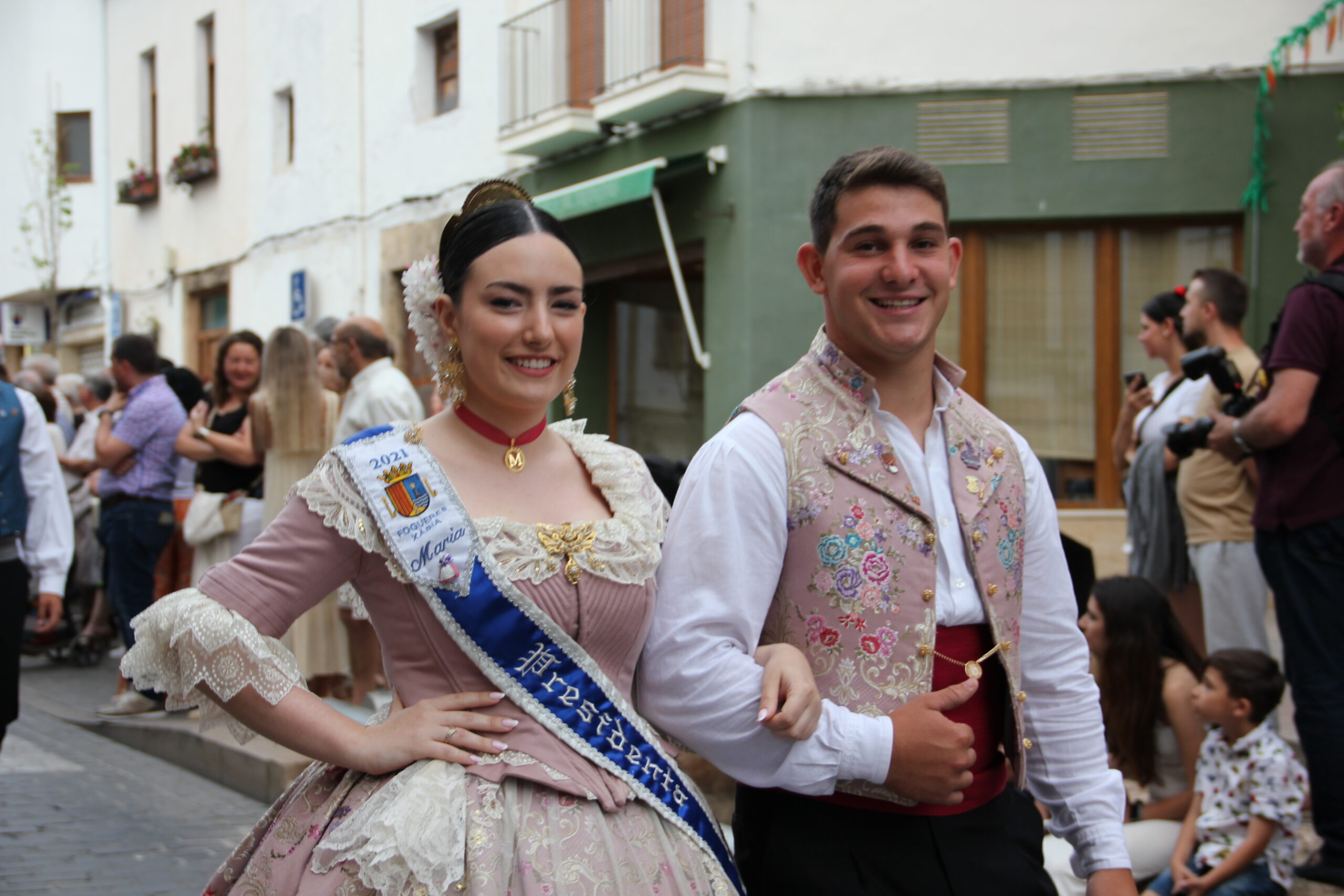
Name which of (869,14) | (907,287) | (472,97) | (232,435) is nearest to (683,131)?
(869,14)

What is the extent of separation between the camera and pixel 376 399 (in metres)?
6.36

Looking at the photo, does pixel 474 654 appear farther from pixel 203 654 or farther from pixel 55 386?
pixel 55 386

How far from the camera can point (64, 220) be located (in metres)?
20.9

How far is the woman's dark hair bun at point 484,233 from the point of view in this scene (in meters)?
2.26

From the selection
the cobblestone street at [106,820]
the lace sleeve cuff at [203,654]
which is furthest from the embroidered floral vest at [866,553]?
the cobblestone street at [106,820]

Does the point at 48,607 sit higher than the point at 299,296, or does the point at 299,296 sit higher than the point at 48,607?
the point at 299,296

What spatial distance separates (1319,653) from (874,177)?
2.71 m

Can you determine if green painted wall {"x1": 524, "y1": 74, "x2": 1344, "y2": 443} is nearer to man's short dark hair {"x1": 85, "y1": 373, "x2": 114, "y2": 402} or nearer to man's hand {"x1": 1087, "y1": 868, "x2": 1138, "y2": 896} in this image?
man's short dark hair {"x1": 85, "y1": 373, "x2": 114, "y2": 402}

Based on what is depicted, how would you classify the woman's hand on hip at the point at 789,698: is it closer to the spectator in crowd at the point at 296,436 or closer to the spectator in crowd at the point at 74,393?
the spectator in crowd at the point at 296,436

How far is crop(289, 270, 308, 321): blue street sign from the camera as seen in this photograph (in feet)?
53.9

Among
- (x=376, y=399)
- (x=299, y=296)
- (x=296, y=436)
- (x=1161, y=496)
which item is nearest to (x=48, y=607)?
(x=296, y=436)

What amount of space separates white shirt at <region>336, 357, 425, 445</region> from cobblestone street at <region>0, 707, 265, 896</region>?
1.80 m

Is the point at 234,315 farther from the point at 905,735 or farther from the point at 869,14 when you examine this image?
the point at 905,735

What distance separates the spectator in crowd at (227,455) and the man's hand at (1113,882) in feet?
17.3
